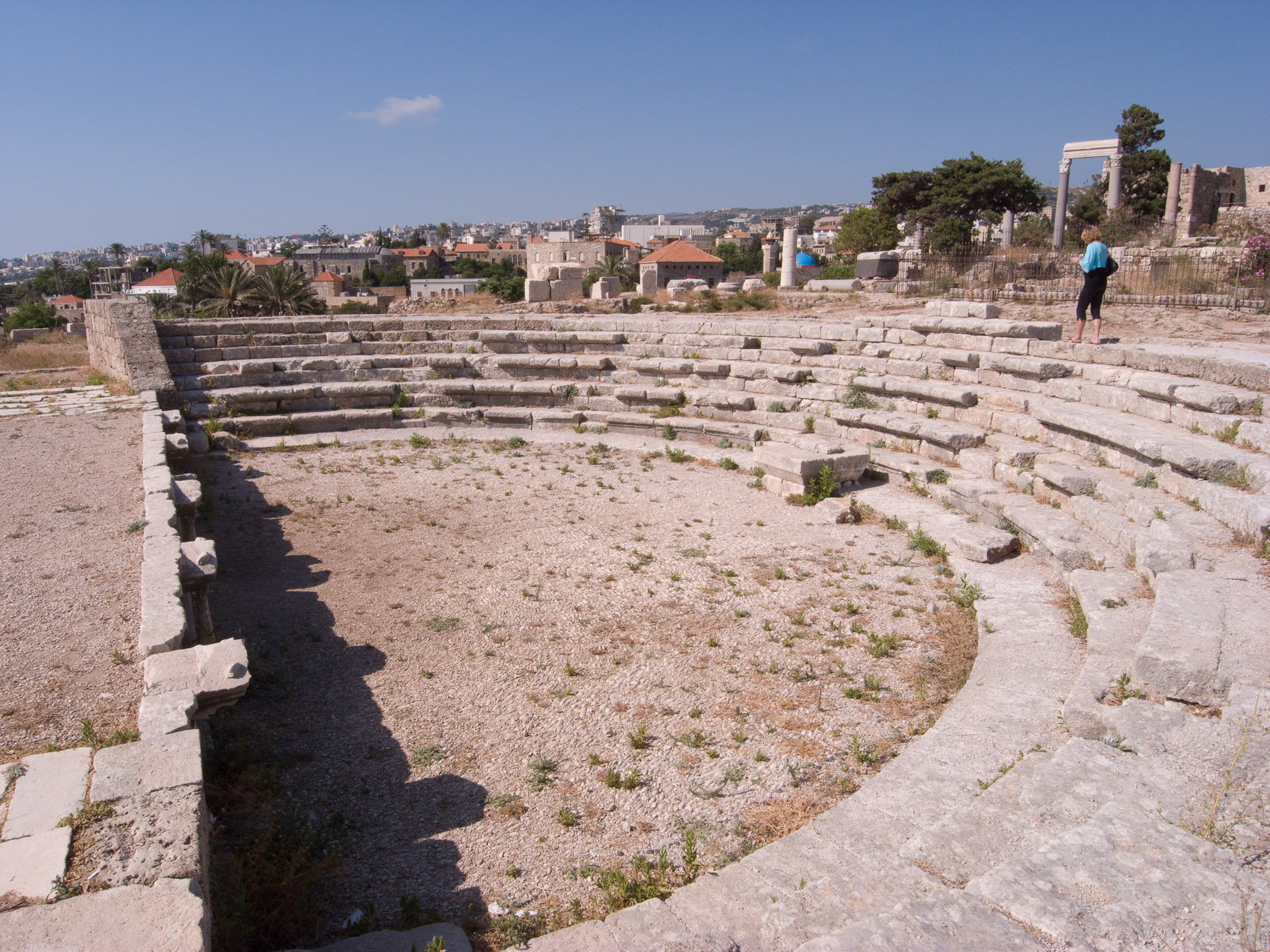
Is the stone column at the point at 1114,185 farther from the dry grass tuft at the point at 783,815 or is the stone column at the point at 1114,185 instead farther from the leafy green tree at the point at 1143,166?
the dry grass tuft at the point at 783,815

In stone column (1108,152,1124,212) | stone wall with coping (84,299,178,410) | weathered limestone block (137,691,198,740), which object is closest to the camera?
weathered limestone block (137,691,198,740)

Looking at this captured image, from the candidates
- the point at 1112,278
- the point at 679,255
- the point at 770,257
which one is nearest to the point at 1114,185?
the point at 1112,278

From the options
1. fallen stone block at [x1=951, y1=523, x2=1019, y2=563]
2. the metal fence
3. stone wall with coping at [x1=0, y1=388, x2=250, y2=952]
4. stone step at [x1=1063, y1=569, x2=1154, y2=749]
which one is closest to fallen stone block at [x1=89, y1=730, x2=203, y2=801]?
stone wall with coping at [x1=0, y1=388, x2=250, y2=952]

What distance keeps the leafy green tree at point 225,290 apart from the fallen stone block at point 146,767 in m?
18.6

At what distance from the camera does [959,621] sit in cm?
609

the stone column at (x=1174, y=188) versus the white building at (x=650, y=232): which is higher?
the white building at (x=650, y=232)

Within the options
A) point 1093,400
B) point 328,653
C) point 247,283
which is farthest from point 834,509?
point 247,283

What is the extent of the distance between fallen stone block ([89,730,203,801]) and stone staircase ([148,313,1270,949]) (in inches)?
69.2

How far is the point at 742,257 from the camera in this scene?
319ft

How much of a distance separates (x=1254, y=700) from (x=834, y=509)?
4987 mm

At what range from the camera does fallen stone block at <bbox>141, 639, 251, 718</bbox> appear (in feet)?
13.7

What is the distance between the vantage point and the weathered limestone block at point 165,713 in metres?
3.81

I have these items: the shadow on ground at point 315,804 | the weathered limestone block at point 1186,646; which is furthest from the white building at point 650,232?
the weathered limestone block at point 1186,646

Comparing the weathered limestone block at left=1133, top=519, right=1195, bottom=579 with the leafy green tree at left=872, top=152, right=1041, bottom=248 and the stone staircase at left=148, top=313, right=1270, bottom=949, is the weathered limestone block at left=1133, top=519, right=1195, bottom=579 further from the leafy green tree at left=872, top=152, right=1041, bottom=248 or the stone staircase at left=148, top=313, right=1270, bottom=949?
the leafy green tree at left=872, top=152, right=1041, bottom=248
